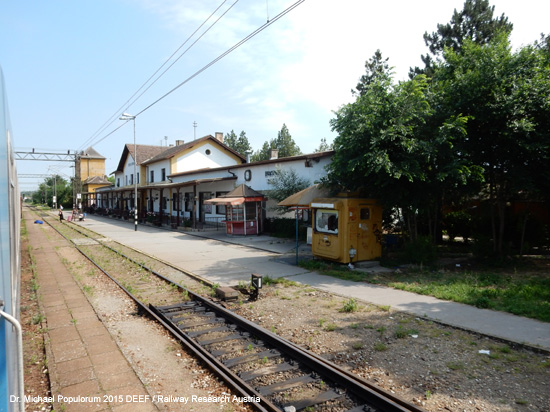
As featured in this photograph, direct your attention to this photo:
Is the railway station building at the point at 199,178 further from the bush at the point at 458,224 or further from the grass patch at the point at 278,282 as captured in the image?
the grass patch at the point at 278,282

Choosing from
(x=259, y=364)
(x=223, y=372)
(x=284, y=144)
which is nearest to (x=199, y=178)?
(x=259, y=364)

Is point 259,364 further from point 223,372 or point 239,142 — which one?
point 239,142

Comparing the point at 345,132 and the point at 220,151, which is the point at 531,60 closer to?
the point at 345,132

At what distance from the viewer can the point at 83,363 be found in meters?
5.33

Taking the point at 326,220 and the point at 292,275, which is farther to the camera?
the point at 326,220

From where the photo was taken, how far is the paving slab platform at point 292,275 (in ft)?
21.1

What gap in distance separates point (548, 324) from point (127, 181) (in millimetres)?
51182

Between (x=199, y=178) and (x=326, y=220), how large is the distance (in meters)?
20.3

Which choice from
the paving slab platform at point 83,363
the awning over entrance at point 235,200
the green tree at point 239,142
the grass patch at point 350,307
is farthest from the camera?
the green tree at point 239,142

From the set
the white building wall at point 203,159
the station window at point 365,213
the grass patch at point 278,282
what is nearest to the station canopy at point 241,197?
the station window at point 365,213

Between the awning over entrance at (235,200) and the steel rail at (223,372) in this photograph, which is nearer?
the steel rail at (223,372)

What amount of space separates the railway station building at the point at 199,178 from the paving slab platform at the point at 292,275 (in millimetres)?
3841

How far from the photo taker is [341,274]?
10.9 m

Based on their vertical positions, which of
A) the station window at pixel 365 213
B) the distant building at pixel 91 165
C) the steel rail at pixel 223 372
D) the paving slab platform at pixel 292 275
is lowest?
the steel rail at pixel 223 372
